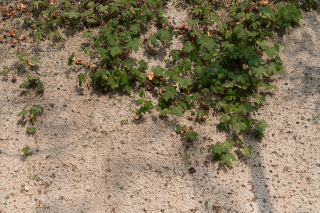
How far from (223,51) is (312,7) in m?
2.30

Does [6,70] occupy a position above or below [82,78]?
below

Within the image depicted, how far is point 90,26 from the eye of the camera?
4.24m

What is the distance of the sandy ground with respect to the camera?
3.01 meters

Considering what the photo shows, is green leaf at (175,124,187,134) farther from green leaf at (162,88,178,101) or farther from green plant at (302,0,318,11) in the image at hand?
green plant at (302,0,318,11)

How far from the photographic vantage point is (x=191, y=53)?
155 inches

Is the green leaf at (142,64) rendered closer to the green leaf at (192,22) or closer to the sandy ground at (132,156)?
the sandy ground at (132,156)

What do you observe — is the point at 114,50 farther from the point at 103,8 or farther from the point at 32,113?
the point at 32,113

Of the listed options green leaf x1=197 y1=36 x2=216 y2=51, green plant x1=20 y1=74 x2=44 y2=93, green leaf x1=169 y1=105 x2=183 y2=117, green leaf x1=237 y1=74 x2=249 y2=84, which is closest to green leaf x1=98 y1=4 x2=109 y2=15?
green plant x1=20 y1=74 x2=44 y2=93

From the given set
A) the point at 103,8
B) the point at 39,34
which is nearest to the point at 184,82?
the point at 103,8

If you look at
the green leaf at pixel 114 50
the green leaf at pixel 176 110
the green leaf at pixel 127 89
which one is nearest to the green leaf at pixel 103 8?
the green leaf at pixel 114 50

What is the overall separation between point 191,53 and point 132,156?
2008 mm

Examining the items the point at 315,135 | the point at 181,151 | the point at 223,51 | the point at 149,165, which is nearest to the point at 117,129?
the point at 149,165

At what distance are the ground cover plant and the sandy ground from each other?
0.18 metres

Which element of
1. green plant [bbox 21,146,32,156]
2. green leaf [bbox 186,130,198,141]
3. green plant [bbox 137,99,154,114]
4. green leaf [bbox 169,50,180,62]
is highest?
green leaf [bbox 169,50,180,62]
